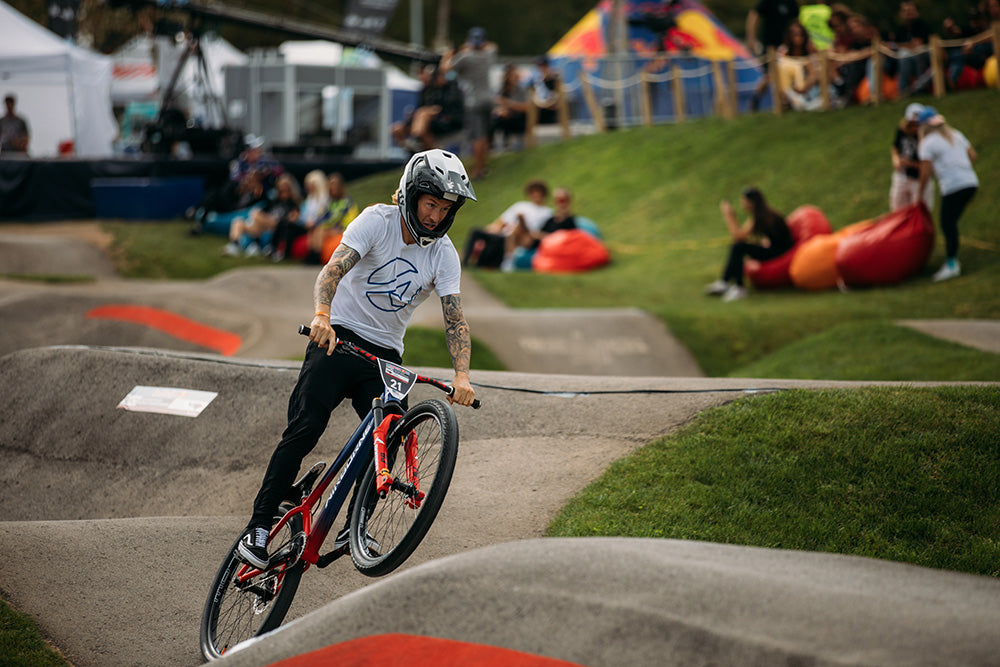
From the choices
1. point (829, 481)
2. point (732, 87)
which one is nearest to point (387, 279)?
point (829, 481)

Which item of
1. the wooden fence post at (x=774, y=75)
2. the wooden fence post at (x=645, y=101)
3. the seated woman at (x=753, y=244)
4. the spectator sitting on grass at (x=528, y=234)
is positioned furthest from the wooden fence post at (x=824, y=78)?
the spectator sitting on grass at (x=528, y=234)

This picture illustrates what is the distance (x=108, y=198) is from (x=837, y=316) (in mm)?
17202

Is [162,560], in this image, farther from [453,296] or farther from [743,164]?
[743,164]

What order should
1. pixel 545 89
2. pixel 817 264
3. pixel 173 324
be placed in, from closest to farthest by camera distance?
1. pixel 173 324
2. pixel 817 264
3. pixel 545 89

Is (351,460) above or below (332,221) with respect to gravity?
above

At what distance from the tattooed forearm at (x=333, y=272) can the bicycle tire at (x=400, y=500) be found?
2.31ft

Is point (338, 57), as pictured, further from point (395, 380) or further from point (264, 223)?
point (395, 380)

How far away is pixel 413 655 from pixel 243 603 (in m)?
1.59

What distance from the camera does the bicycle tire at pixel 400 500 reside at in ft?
13.6

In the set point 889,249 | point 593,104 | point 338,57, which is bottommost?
point 889,249

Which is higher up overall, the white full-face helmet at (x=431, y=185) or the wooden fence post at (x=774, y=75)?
the wooden fence post at (x=774, y=75)

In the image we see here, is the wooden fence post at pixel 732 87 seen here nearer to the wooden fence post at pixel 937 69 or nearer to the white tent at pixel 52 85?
the wooden fence post at pixel 937 69

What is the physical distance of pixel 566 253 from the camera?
17109 millimetres

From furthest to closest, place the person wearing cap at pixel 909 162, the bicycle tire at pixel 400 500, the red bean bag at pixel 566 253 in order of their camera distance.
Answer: the red bean bag at pixel 566 253, the person wearing cap at pixel 909 162, the bicycle tire at pixel 400 500
